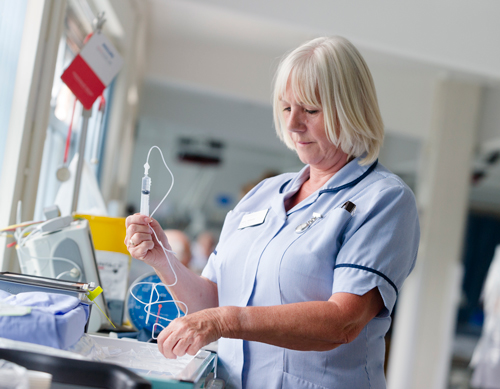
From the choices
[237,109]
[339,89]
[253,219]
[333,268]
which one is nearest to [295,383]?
[333,268]

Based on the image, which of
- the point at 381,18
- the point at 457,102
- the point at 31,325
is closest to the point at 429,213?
the point at 457,102

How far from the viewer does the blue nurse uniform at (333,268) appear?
113 cm

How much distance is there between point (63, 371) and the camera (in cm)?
77

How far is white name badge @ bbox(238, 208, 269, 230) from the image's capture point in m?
1.36

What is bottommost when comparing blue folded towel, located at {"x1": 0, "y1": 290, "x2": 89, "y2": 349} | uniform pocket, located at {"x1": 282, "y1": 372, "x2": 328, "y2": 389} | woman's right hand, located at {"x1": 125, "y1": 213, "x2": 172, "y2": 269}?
uniform pocket, located at {"x1": 282, "y1": 372, "x2": 328, "y2": 389}

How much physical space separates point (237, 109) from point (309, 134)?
559cm

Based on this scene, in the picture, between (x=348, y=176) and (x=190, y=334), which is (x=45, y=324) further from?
(x=348, y=176)

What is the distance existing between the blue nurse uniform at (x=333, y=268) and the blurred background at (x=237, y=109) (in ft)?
3.10

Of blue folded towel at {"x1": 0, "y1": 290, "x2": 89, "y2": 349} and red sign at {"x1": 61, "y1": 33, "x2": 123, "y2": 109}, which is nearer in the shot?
blue folded towel at {"x1": 0, "y1": 290, "x2": 89, "y2": 349}

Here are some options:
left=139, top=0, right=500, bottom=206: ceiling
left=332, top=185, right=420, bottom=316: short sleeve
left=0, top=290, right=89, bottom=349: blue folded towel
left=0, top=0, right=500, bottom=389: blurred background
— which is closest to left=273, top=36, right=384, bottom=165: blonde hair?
left=332, top=185, right=420, bottom=316: short sleeve

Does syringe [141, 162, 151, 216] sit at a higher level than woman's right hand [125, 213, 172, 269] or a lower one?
higher

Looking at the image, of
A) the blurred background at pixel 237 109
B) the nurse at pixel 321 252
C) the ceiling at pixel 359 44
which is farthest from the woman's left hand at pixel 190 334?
the ceiling at pixel 359 44

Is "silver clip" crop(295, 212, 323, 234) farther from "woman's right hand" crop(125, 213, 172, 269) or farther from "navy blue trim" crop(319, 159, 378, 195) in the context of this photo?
"woman's right hand" crop(125, 213, 172, 269)

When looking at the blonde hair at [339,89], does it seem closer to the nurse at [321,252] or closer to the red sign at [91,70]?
the nurse at [321,252]
